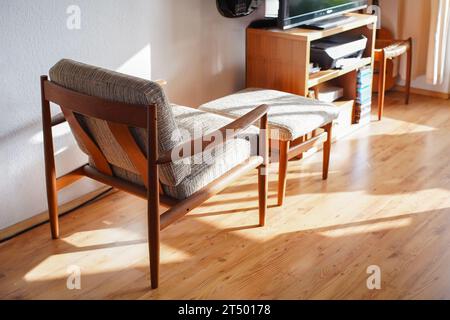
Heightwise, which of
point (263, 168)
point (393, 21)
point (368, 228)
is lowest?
point (368, 228)

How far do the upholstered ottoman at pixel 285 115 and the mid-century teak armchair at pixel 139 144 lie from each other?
0.27 meters

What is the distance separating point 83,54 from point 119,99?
29.4 inches

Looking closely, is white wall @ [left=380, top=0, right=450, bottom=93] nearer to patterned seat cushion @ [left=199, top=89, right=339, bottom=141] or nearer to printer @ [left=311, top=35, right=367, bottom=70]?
printer @ [left=311, top=35, right=367, bottom=70]

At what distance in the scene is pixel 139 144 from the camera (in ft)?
7.65

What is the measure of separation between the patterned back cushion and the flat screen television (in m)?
1.35

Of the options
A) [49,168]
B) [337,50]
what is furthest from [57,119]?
[337,50]

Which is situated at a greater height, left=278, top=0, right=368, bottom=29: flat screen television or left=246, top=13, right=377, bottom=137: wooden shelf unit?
left=278, top=0, right=368, bottom=29: flat screen television

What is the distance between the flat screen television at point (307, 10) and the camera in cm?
347

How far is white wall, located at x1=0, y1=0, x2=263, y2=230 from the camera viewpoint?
8.71 ft

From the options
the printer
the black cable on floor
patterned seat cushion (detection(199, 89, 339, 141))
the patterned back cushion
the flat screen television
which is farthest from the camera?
the printer

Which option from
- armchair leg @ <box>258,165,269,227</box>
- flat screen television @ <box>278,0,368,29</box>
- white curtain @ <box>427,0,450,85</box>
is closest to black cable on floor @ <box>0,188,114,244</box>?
armchair leg @ <box>258,165,269,227</box>

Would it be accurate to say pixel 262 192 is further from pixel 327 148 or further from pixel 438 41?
pixel 438 41
